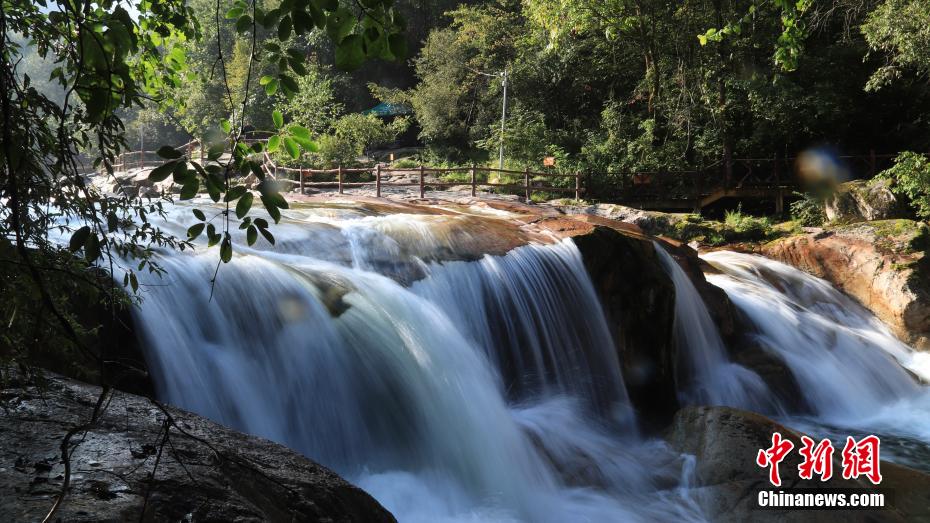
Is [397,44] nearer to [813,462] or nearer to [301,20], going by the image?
[301,20]

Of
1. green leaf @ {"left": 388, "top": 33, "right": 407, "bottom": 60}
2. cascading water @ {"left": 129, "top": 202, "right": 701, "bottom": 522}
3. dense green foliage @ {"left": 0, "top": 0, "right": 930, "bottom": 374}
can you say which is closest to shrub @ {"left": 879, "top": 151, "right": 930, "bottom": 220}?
dense green foliage @ {"left": 0, "top": 0, "right": 930, "bottom": 374}

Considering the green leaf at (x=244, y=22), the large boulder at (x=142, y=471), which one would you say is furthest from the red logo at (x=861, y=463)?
the green leaf at (x=244, y=22)

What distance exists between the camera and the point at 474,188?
1972 cm

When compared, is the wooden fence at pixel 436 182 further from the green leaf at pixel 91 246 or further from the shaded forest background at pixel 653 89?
the green leaf at pixel 91 246

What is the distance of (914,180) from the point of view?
14227mm

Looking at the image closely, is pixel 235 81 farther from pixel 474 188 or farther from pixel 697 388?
pixel 697 388

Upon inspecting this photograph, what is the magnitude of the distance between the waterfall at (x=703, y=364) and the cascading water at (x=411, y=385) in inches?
62.8

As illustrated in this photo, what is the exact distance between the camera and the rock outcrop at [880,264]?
12.0 metres

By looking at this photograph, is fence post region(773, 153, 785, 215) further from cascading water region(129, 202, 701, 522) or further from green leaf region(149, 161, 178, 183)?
green leaf region(149, 161, 178, 183)

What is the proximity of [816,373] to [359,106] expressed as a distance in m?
29.6

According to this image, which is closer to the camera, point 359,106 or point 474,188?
point 474,188

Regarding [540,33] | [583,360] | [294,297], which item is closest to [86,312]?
[294,297]

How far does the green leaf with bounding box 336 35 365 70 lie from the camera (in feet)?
5.04

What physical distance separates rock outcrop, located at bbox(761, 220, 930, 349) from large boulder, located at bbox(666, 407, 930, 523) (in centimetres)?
725
